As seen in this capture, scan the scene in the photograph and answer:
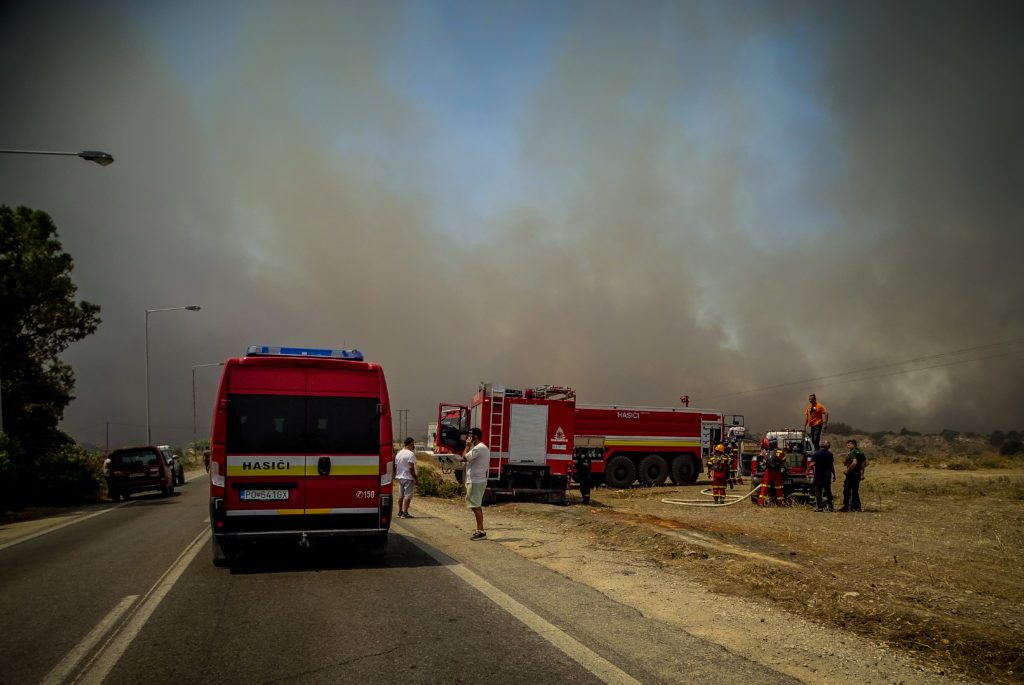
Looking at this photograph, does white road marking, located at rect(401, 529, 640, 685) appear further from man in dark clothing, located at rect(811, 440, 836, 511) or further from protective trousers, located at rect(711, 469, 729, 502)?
man in dark clothing, located at rect(811, 440, 836, 511)

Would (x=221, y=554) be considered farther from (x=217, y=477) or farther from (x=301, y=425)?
(x=301, y=425)

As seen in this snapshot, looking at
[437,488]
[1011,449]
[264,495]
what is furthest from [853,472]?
[1011,449]

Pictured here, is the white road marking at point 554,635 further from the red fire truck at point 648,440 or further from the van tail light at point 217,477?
the red fire truck at point 648,440

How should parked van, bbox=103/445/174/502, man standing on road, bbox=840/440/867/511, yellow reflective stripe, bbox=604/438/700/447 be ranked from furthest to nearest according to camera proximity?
yellow reflective stripe, bbox=604/438/700/447 → parked van, bbox=103/445/174/502 → man standing on road, bbox=840/440/867/511

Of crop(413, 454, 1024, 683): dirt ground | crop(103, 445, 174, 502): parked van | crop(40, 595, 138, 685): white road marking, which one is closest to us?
crop(40, 595, 138, 685): white road marking

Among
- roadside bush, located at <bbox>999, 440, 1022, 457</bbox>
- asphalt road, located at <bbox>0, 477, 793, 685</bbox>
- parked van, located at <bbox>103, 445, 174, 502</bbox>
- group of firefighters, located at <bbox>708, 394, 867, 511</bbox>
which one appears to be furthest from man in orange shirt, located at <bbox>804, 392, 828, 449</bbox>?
roadside bush, located at <bbox>999, 440, 1022, 457</bbox>

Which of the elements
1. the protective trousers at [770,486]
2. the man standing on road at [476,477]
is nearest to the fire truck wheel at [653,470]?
the protective trousers at [770,486]

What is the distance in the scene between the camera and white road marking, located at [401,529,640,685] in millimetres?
4695

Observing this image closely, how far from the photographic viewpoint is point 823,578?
8.38m

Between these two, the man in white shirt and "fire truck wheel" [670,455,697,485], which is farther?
"fire truck wheel" [670,455,697,485]

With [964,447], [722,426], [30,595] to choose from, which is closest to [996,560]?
[30,595]

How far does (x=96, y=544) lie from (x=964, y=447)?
10363 cm

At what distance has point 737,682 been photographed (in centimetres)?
461

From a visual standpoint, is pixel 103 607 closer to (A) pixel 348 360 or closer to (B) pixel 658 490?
(A) pixel 348 360
